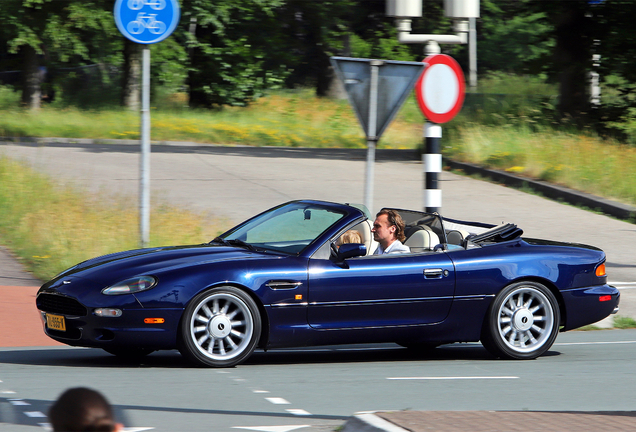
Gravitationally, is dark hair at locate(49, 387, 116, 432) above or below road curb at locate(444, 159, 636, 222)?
above

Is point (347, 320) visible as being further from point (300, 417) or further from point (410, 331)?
point (300, 417)

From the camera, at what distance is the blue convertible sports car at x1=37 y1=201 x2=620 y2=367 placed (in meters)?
6.71

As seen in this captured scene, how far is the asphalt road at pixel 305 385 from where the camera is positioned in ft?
17.8

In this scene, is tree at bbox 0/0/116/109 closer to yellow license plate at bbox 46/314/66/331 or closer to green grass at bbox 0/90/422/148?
green grass at bbox 0/90/422/148

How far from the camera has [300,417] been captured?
541cm

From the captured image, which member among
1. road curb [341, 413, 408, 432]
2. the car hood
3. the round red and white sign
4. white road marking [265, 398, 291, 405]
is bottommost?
white road marking [265, 398, 291, 405]

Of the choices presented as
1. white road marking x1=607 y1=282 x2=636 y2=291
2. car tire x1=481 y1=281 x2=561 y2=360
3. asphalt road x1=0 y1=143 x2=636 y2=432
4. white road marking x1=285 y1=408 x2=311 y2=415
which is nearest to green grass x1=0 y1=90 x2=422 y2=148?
white road marking x1=607 y1=282 x2=636 y2=291

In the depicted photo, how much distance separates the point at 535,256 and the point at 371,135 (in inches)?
80.5

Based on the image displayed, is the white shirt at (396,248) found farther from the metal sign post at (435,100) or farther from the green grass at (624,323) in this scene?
the green grass at (624,323)

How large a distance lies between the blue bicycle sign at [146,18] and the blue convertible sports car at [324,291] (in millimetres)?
2596

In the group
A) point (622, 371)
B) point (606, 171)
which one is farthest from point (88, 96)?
point (622, 371)

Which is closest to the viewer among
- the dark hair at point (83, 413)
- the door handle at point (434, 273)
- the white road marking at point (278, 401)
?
the dark hair at point (83, 413)

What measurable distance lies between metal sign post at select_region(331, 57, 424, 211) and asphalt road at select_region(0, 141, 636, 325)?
3608 millimetres

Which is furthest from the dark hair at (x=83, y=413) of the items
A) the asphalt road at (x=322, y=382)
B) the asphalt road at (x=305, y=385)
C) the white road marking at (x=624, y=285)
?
the white road marking at (x=624, y=285)
